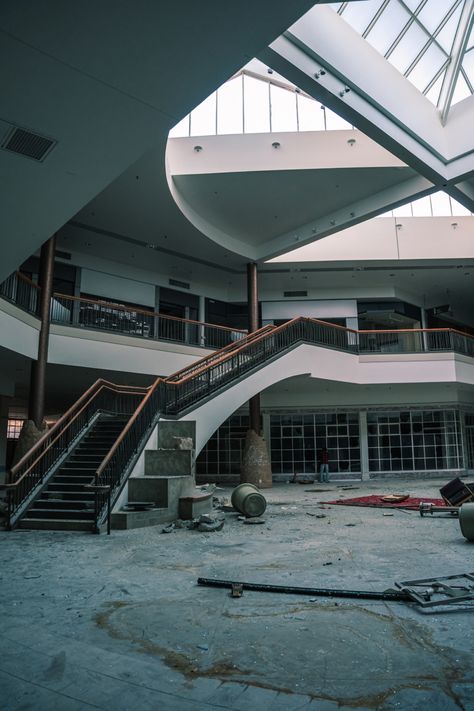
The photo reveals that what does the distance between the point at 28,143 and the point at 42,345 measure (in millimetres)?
11329

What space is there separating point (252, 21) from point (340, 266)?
1985 cm

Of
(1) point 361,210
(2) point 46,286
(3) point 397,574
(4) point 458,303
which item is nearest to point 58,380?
(2) point 46,286

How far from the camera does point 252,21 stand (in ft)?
12.3

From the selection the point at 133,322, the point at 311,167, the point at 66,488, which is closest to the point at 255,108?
the point at 311,167

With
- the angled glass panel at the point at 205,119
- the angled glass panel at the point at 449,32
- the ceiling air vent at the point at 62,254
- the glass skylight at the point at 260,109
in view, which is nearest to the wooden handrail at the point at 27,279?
the ceiling air vent at the point at 62,254

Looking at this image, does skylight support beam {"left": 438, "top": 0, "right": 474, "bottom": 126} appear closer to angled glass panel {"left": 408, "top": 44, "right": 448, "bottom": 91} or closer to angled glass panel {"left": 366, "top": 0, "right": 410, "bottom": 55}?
angled glass panel {"left": 408, "top": 44, "right": 448, "bottom": 91}

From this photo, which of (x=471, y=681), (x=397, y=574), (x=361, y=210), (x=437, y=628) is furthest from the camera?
(x=361, y=210)

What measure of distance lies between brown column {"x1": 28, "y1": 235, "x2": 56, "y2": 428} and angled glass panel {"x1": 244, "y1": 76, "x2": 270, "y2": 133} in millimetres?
9036

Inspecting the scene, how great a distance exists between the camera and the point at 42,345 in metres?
15.0

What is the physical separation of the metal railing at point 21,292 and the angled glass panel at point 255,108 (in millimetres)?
10223

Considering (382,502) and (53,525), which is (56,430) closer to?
(53,525)

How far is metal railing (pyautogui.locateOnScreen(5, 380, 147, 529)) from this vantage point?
10.3 m

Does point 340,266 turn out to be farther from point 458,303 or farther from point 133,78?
point 133,78

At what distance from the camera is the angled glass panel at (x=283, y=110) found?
19.6m
